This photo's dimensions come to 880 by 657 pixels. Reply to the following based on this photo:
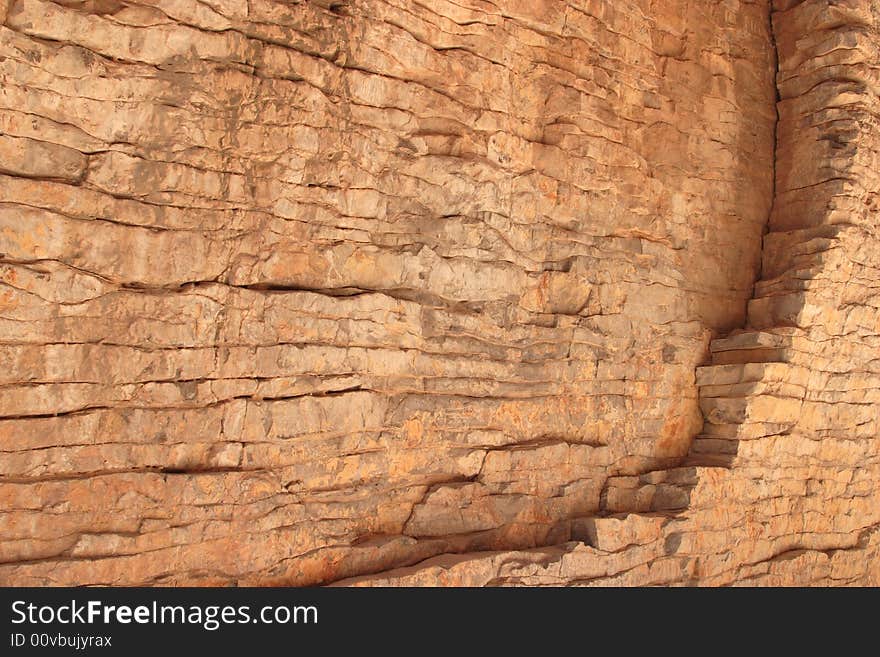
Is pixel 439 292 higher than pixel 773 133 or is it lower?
lower

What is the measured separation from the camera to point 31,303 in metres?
4.04

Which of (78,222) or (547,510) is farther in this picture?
(547,510)

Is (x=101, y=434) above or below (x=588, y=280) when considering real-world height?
below

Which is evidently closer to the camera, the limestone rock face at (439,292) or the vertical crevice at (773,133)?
the limestone rock face at (439,292)

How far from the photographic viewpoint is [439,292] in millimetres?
5387

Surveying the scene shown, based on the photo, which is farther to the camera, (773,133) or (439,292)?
(773,133)

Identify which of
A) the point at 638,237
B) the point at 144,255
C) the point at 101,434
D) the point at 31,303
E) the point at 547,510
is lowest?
the point at 547,510

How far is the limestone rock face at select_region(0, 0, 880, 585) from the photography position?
165 inches

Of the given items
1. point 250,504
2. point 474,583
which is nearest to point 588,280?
point 474,583

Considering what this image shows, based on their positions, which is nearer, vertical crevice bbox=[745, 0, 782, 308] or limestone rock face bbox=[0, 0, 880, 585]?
limestone rock face bbox=[0, 0, 880, 585]

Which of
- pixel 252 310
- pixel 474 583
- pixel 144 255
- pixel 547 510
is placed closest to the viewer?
pixel 144 255

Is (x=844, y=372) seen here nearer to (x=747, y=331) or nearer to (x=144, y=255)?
(x=747, y=331)

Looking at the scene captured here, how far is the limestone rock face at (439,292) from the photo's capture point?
4.18m

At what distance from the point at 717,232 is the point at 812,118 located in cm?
131
